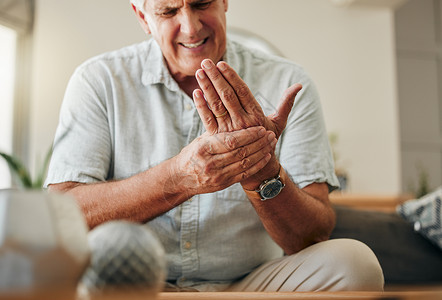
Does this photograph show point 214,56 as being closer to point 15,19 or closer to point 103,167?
point 103,167

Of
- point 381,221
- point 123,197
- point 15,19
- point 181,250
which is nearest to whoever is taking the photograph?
Answer: point 123,197

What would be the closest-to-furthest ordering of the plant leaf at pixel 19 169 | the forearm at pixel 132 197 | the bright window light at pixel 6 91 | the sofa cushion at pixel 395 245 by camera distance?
the forearm at pixel 132 197
the sofa cushion at pixel 395 245
the plant leaf at pixel 19 169
the bright window light at pixel 6 91

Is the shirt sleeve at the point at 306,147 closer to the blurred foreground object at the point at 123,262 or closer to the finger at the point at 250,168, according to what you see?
the finger at the point at 250,168

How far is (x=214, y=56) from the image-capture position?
1314 millimetres

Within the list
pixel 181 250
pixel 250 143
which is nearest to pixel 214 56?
pixel 250 143

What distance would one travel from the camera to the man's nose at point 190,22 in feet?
4.04

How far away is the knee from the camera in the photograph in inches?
37.9

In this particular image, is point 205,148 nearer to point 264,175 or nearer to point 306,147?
point 264,175

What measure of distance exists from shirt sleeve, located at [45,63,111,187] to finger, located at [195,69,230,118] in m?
0.39

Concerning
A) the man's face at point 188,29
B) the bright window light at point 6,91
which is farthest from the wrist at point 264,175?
the bright window light at point 6,91

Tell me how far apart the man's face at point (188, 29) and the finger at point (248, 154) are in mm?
370

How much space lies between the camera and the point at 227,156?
1.01m

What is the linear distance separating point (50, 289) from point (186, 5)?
3.11ft

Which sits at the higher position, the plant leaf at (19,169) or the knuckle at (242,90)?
the knuckle at (242,90)
